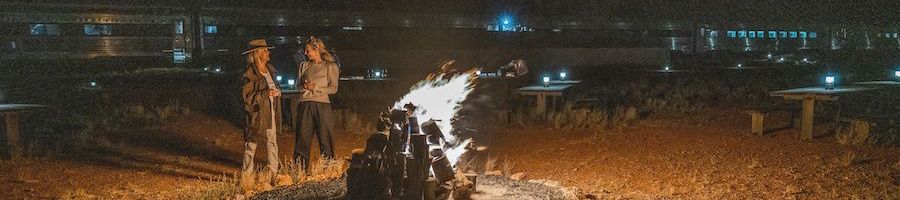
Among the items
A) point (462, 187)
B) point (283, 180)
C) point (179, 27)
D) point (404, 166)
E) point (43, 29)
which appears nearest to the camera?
point (404, 166)

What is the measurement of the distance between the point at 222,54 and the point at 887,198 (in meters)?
20.4

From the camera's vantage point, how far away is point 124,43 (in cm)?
2217

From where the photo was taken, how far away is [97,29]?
21.7 metres

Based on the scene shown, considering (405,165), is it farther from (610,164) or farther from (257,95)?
(610,164)

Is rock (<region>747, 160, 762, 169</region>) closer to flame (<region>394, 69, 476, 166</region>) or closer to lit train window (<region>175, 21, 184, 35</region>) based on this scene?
flame (<region>394, 69, 476, 166</region>)

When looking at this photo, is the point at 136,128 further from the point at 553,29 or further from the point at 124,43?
the point at 553,29

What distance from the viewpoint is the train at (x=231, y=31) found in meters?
21.0

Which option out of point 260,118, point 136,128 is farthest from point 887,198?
point 136,128

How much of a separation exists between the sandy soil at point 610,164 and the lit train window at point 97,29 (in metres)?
12.5

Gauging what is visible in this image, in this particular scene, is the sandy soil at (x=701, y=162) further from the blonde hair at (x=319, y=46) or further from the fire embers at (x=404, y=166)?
the blonde hair at (x=319, y=46)

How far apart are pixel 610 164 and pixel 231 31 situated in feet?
58.5

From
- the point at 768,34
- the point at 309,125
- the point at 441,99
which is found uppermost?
the point at 768,34

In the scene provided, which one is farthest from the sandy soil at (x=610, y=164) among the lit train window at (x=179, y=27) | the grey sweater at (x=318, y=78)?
the lit train window at (x=179, y=27)

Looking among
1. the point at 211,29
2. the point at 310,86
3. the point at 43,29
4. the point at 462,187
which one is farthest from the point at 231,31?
the point at 462,187
